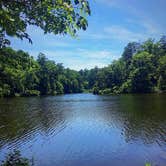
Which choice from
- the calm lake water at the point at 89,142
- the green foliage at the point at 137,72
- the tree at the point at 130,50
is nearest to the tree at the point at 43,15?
the calm lake water at the point at 89,142

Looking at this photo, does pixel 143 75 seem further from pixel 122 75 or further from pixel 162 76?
pixel 122 75

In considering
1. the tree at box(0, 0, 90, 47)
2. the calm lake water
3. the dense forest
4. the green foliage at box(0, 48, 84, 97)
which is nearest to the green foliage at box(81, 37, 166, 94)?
the dense forest

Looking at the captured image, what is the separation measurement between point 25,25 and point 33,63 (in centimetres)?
293

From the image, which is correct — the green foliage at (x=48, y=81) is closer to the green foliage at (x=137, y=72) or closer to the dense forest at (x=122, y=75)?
the dense forest at (x=122, y=75)

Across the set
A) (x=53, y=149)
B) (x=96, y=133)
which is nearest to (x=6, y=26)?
(x=53, y=149)

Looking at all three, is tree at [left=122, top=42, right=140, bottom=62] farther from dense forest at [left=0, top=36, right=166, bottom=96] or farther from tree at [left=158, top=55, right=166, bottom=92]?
tree at [left=158, top=55, right=166, bottom=92]

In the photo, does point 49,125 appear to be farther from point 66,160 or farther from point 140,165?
point 140,165

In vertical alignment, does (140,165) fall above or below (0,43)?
below

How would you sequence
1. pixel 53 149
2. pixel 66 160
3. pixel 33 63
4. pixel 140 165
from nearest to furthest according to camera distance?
pixel 33 63, pixel 140 165, pixel 66 160, pixel 53 149

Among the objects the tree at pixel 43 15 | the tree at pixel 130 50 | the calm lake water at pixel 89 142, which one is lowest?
the calm lake water at pixel 89 142

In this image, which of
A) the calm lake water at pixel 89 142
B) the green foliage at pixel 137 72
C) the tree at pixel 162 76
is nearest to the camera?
the calm lake water at pixel 89 142

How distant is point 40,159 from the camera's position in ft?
50.0

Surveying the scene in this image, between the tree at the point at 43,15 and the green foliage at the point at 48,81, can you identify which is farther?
the green foliage at the point at 48,81

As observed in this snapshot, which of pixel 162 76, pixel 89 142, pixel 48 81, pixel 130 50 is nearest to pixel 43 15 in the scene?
pixel 89 142
